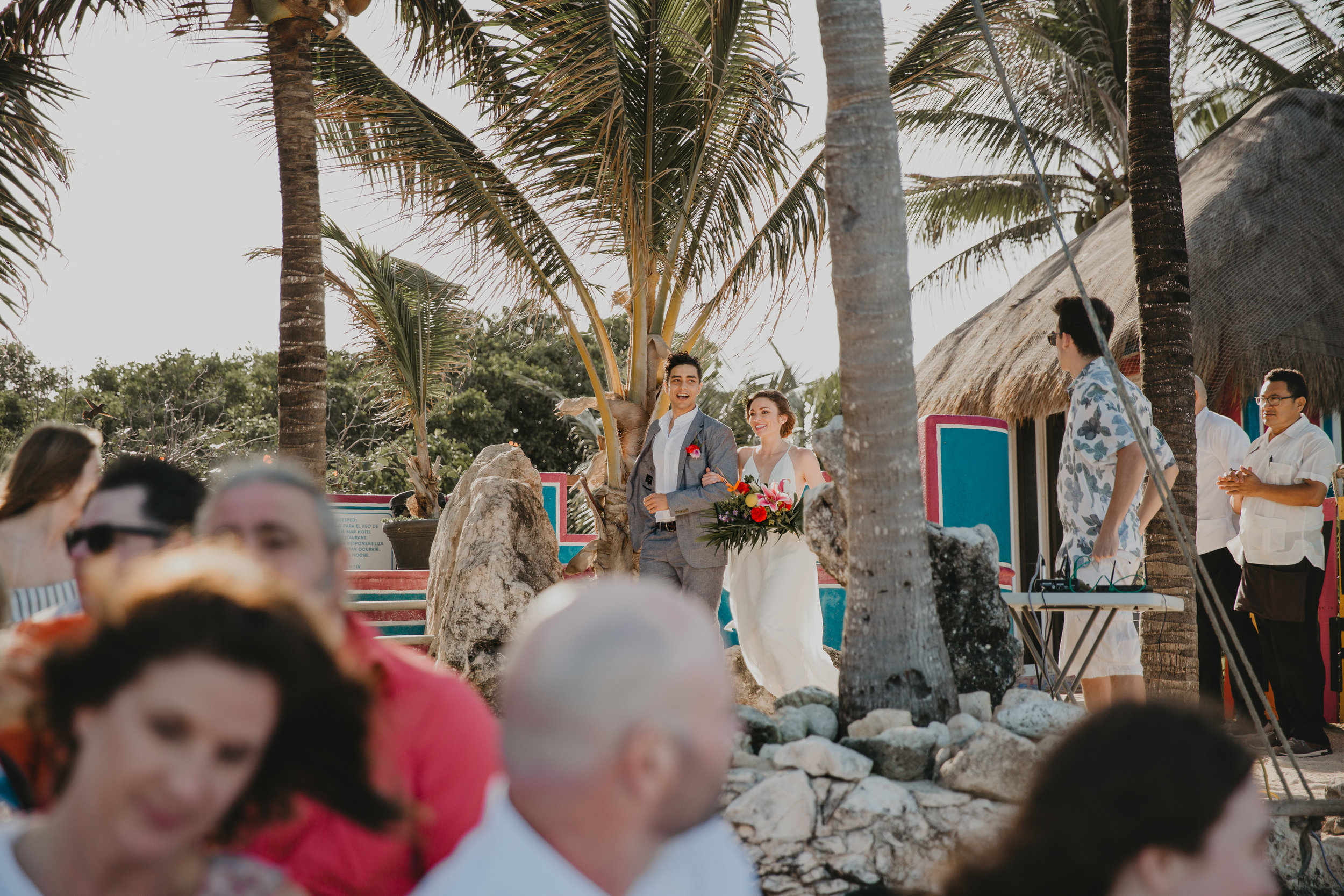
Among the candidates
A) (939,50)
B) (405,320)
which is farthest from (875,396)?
(405,320)

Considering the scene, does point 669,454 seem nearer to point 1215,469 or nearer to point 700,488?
point 700,488

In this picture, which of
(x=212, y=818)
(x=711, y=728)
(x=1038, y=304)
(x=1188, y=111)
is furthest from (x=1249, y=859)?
(x=1188, y=111)

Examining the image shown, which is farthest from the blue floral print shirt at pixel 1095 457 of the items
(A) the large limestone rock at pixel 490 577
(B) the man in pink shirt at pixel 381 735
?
(A) the large limestone rock at pixel 490 577

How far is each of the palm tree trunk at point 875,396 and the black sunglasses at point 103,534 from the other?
317 cm

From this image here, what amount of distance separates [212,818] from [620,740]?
0.48 metres

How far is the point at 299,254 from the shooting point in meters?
7.08

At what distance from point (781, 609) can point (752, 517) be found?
716 millimetres

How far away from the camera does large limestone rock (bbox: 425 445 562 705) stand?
868 cm

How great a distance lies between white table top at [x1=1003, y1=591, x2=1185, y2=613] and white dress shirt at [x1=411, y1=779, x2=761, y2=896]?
365 centimetres

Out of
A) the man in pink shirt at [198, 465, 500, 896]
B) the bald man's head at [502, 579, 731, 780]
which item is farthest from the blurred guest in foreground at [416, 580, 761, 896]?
the man in pink shirt at [198, 465, 500, 896]

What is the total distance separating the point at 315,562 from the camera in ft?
6.54

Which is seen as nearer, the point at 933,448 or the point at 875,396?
the point at 875,396

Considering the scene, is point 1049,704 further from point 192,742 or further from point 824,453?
point 192,742

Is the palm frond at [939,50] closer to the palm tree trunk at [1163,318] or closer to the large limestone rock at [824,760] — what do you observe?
the palm tree trunk at [1163,318]
